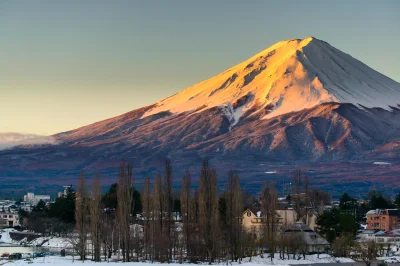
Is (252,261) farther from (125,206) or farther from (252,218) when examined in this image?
(252,218)

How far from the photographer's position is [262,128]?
7028 inches

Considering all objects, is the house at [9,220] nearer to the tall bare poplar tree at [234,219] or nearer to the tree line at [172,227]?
the tree line at [172,227]

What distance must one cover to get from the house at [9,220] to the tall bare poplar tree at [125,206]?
44.0m

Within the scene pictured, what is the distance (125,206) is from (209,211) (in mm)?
4205

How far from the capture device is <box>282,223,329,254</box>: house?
5444cm

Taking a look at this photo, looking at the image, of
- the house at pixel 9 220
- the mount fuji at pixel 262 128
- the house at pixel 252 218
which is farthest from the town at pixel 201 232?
the mount fuji at pixel 262 128

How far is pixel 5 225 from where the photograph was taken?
306 feet

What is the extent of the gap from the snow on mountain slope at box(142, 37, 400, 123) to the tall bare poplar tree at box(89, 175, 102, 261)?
129 metres

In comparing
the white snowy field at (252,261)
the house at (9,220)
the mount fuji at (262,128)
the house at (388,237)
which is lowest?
the white snowy field at (252,261)

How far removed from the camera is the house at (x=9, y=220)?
9381 cm

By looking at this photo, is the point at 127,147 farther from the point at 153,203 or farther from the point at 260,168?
the point at 153,203

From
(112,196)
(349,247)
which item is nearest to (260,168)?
(112,196)

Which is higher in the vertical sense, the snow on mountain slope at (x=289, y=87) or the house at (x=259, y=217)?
the snow on mountain slope at (x=289, y=87)

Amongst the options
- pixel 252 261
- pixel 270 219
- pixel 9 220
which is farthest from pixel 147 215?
pixel 9 220
